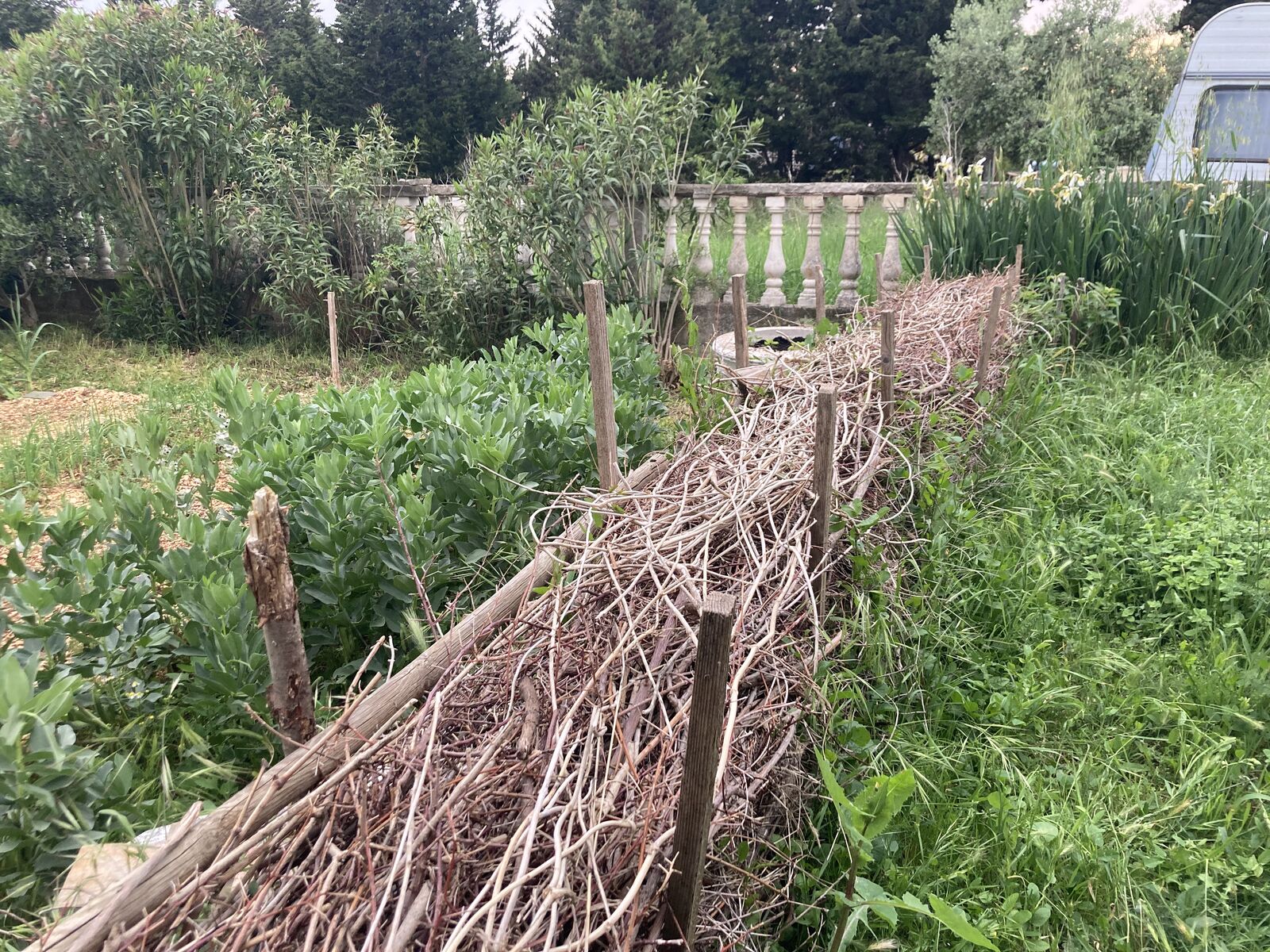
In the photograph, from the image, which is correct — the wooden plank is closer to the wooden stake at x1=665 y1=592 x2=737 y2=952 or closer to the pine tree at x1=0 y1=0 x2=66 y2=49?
the wooden stake at x1=665 y1=592 x2=737 y2=952

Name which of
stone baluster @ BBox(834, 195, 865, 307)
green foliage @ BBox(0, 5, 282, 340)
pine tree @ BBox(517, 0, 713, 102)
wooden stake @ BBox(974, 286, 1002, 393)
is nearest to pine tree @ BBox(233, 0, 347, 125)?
pine tree @ BBox(517, 0, 713, 102)

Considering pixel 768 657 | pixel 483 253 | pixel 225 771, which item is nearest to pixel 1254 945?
pixel 768 657

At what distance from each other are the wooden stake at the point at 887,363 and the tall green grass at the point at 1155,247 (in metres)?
3.18

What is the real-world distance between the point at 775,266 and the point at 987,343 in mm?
3724

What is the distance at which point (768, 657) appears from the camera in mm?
1693

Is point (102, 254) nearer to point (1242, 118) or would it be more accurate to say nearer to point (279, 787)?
point (279, 787)

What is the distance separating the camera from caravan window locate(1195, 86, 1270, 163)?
23.5 ft

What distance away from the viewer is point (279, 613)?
150 centimetres

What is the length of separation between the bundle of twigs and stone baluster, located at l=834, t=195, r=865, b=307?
509 cm

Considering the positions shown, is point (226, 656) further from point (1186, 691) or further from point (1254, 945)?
point (1186, 691)

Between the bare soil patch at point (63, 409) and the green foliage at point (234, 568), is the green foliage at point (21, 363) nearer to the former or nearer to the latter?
the bare soil patch at point (63, 409)

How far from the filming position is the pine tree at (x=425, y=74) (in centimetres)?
2197

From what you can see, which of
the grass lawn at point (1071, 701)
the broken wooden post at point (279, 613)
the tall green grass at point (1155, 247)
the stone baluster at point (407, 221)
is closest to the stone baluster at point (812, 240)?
the tall green grass at point (1155, 247)

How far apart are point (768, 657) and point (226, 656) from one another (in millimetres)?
1301
